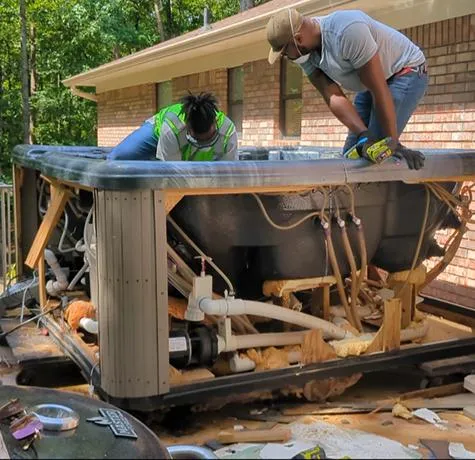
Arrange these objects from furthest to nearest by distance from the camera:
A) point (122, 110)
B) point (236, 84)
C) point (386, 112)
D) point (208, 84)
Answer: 1. point (122, 110)
2. point (208, 84)
3. point (236, 84)
4. point (386, 112)

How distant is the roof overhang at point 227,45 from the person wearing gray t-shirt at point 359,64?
2.18 meters

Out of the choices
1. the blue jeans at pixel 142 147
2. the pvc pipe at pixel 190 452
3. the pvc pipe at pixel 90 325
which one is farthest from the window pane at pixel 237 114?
the pvc pipe at pixel 190 452

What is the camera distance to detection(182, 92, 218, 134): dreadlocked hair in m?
4.19

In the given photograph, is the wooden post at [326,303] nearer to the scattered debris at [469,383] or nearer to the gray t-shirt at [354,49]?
the scattered debris at [469,383]

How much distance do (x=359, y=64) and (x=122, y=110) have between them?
14.8 meters

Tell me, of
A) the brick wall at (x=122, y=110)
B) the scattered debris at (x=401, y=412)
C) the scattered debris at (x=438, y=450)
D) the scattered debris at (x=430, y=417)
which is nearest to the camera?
the scattered debris at (x=438, y=450)

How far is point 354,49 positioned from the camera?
3.67 meters

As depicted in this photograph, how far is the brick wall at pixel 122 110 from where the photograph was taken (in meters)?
16.0

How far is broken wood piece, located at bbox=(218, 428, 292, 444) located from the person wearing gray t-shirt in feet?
5.16

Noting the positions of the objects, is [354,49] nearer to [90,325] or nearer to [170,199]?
[170,199]

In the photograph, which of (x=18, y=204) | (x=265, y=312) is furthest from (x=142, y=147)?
(x=265, y=312)

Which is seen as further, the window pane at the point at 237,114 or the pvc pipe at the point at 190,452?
the window pane at the point at 237,114

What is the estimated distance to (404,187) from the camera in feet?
13.8

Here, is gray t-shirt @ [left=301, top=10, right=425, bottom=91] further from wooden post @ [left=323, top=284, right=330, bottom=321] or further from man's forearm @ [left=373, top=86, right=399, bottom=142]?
wooden post @ [left=323, top=284, right=330, bottom=321]
